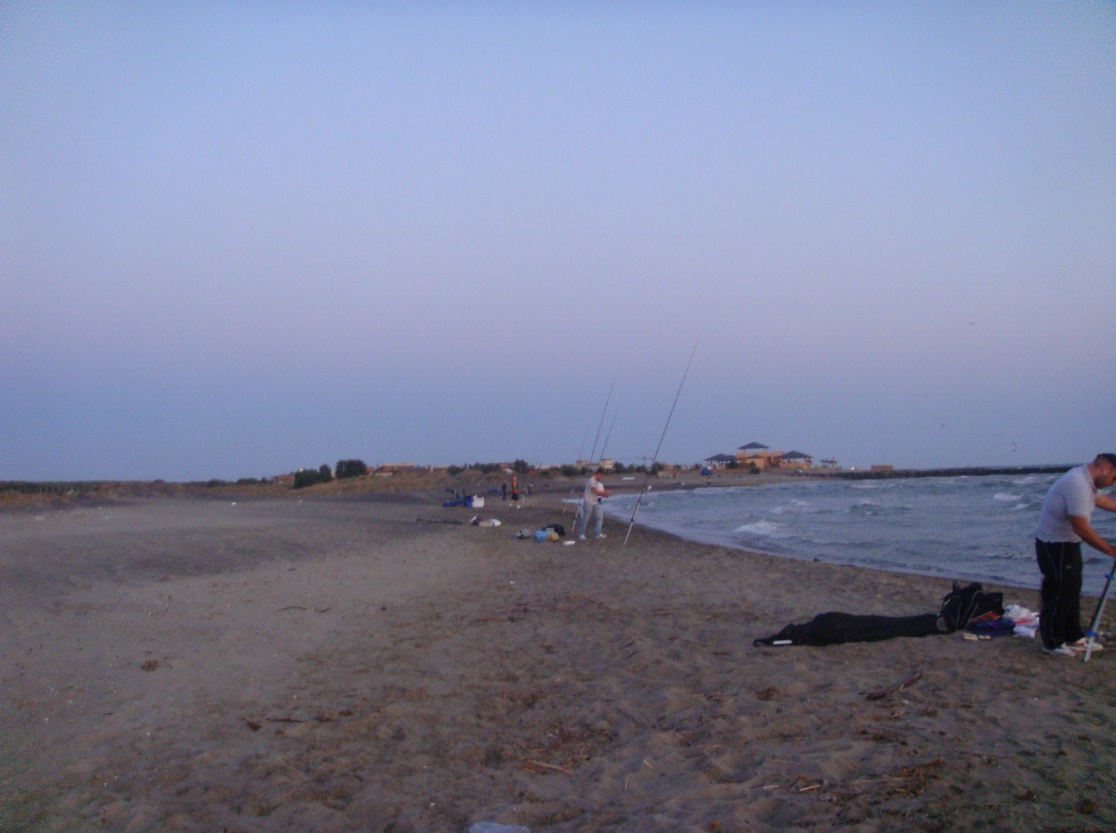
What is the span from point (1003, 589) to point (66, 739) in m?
10.3

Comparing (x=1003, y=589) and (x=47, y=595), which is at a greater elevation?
(x=47, y=595)

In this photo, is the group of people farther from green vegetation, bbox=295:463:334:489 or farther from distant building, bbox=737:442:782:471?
distant building, bbox=737:442:782:471

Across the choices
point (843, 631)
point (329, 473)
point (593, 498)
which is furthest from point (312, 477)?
point (843, 631)

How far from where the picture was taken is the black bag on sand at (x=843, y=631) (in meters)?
6.18

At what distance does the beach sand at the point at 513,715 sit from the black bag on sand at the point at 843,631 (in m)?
0.14

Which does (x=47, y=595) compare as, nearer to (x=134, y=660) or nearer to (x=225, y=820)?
(x=134, y=660)

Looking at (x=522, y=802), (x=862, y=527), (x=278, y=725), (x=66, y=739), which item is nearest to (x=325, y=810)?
(x=522, y=802)

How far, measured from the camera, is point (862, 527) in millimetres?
20125

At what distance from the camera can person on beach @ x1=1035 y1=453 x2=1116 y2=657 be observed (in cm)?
585

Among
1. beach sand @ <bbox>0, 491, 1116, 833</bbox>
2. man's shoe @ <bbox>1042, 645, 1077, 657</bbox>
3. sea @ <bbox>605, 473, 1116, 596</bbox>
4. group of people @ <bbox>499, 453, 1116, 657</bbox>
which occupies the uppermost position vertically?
group of people @ <bbox>499, 453, 1116, 657</bbox>

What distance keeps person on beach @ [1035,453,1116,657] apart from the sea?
492 cm

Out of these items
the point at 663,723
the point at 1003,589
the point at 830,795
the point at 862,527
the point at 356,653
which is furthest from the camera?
the point at 862,527

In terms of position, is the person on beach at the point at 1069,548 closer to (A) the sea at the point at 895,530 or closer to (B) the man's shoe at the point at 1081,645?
(B) the man's shoe at the point at 1081,645

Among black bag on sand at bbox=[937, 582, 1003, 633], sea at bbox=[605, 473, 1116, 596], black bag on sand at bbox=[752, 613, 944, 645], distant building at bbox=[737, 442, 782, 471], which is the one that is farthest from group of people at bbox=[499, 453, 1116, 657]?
distant building at bbox=[737, 442, 782, 471]
